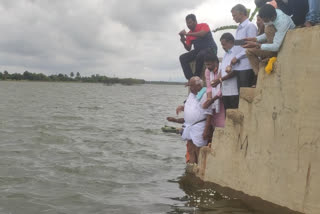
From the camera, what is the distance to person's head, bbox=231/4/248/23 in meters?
5.82

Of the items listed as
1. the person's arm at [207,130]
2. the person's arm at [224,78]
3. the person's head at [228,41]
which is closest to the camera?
the person's arm at [224,78]

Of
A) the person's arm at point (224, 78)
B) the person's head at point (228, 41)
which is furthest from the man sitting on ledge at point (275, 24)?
the person's head at point (228, 41)

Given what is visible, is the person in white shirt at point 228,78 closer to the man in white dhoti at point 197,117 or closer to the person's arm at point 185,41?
the man in white dhoti at point 197,117

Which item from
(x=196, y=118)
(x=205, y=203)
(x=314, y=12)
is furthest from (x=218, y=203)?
(x=314, y=12)

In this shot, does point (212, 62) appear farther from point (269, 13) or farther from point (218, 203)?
point (218, 203)

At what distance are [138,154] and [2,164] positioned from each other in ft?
11.8

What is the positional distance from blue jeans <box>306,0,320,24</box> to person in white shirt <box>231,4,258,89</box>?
110 cm

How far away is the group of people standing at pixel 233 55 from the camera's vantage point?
4.68 meters

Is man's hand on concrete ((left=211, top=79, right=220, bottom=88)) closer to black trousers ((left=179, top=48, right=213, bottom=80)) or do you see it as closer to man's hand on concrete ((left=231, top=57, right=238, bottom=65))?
man's hand on concrete ((left=231, top=57, right=238, bottom=65))

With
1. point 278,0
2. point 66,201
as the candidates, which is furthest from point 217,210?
point 278,0

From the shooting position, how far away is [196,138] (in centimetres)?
652

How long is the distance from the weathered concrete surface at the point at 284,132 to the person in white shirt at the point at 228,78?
0.54 metres

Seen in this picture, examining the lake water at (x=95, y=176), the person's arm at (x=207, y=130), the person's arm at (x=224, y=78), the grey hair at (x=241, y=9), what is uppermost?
the grey hair at (x=241, y=9)

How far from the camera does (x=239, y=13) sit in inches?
229
